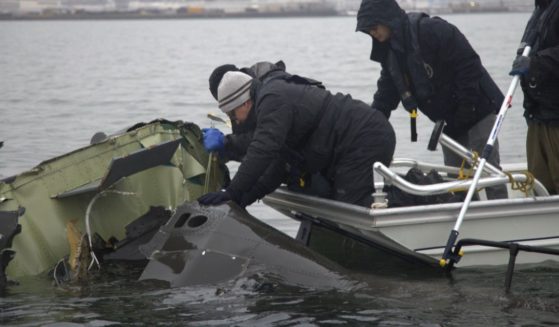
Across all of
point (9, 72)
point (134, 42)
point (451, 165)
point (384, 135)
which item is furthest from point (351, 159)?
point (134, 42)

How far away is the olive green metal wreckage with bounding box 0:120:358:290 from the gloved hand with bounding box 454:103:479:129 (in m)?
1.90

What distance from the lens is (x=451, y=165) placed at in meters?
10.8

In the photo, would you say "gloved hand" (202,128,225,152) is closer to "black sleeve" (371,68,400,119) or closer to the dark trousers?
"black sleeve" (371,68,400,119)

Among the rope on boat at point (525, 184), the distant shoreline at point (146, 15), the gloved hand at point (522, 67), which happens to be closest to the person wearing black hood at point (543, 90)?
the gloved hand at point (522, 67)

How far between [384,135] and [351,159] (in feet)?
1.04

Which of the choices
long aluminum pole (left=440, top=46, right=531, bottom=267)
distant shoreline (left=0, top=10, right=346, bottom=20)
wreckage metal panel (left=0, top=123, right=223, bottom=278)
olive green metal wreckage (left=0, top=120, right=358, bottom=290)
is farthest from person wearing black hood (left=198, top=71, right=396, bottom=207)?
distant shoreline (left=0, top=10, right=346, bottom=20)

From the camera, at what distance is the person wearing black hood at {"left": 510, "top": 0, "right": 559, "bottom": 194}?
937 cm

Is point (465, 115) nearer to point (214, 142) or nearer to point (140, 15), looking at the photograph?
point (214, 142)

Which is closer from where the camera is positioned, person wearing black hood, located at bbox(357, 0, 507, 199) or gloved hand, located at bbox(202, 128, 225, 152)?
person wearing black hood, located at bbox(357, 0, 507, 199)

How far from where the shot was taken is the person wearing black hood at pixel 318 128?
364 inches

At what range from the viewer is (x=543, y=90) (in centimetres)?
958

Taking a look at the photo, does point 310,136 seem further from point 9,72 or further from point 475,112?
point 9,72

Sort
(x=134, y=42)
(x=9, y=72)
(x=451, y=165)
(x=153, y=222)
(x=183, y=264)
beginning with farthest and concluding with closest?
1. (x=134, y=42)
2. (x=9, y=72)
3. (x=451, y=165)
4. (x=153, y=222)
5. (x=183, y=264)

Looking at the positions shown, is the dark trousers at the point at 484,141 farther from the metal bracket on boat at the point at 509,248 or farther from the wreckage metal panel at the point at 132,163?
the wreckage metal panel at the point at 132,163
